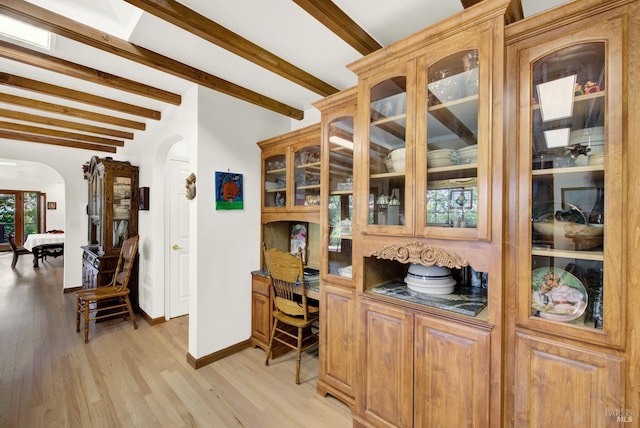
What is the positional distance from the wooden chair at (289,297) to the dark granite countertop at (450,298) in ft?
2.41

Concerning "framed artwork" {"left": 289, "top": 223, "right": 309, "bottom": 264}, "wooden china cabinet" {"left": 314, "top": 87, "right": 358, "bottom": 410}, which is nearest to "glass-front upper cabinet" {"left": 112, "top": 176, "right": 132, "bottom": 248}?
"framed artwork" {"left": 289, "top": 223, "right": 309, "bottom": 264}

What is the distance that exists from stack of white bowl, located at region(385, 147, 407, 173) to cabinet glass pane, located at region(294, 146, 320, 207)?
101cm

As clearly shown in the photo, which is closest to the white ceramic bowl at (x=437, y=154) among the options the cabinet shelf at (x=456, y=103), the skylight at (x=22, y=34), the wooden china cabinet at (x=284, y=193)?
the cabinet shelf at (x=456, y=103)

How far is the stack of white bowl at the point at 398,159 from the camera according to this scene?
1.65 m

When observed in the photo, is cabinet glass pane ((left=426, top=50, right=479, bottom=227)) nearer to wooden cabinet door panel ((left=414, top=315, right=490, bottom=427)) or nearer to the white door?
wooden cabinet door panel ((left=414, top=315, right=490, bottom=427))

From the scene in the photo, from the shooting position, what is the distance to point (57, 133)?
12.9ft

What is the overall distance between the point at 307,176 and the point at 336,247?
34.7 inches

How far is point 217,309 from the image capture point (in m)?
2.70

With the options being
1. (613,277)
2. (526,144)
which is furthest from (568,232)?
(526,144)

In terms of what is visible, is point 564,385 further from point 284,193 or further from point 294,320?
point 284,193

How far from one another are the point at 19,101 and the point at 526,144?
4547 mm

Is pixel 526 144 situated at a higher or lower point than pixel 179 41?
lower

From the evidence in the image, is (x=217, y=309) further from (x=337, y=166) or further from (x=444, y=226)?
(x=444, y=226)

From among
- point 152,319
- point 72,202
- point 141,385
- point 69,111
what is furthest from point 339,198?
point 72,202
